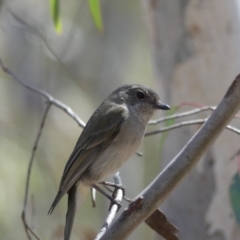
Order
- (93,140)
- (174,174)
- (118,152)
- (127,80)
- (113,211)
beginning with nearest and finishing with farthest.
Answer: (174,174) < (113,211) < (118,152) < (93,140) < (127,80)

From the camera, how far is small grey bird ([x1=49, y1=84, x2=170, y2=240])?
2.86 m

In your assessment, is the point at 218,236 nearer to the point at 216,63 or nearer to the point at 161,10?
the point at 216,63

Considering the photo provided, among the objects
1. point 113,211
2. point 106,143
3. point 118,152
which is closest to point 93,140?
point 106,143

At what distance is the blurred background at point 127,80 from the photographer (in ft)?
12.1

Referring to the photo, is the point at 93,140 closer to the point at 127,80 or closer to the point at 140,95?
the point at 140,95

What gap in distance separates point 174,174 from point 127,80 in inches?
239

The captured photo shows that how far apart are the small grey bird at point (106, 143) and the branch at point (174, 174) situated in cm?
95

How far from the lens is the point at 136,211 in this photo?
1781mm

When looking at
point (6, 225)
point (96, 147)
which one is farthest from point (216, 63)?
point (6, 225)

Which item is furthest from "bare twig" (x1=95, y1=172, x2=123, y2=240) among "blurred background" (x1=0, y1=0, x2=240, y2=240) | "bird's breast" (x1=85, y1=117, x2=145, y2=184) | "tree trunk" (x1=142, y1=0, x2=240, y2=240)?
"tree trunk" (x1=142, y1=0, x2=240, y2=240)

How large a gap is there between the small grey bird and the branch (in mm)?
952

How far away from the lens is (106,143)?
295 centimetres

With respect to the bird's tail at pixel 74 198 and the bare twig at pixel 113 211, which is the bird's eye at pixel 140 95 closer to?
the bare twig at pixel 113 211

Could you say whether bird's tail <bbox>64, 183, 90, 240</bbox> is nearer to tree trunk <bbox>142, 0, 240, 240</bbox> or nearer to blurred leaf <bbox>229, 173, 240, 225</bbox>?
blurred leaf <bbox>229, 173, 240, 225</bbox>
